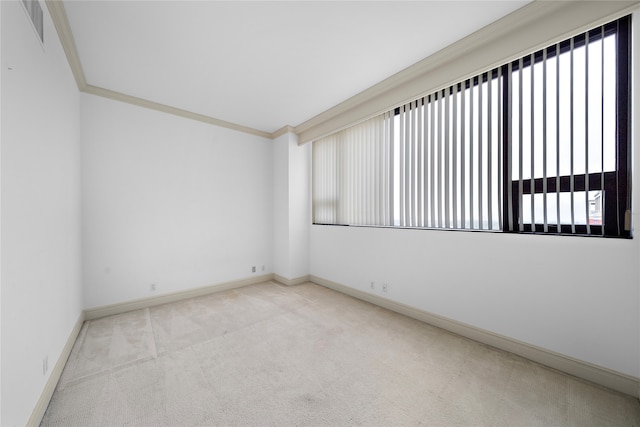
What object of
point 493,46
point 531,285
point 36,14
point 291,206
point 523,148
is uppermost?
point 493,46

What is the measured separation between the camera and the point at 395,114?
130 inches

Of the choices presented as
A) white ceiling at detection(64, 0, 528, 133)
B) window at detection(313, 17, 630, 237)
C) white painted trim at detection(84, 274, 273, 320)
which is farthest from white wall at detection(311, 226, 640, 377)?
white painted trim at detection(84, 274, 273, 320)

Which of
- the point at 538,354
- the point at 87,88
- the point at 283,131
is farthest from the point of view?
the point at 283,131

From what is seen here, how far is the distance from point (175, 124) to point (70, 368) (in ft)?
10.4

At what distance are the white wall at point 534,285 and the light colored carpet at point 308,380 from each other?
0.27m

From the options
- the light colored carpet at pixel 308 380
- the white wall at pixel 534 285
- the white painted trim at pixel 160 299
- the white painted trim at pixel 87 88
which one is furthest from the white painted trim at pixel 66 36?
the white wall at pixel 534 285

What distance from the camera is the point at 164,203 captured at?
141 inches

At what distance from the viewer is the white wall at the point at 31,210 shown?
4.17 ft

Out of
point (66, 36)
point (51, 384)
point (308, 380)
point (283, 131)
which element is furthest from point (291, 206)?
point (51, 384)

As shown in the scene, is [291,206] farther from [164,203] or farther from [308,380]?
[308,380]

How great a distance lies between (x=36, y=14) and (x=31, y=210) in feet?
4.44

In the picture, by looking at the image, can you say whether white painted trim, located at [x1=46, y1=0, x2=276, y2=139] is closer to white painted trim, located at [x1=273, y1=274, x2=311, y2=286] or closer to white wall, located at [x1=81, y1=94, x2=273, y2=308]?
white wall, located at [x1=81, y1=94, x2=273, y2=308]

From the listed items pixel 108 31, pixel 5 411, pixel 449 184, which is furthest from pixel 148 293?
pixel 449 184

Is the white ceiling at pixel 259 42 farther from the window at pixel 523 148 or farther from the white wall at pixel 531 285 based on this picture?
the white wall at pixel 531 285
